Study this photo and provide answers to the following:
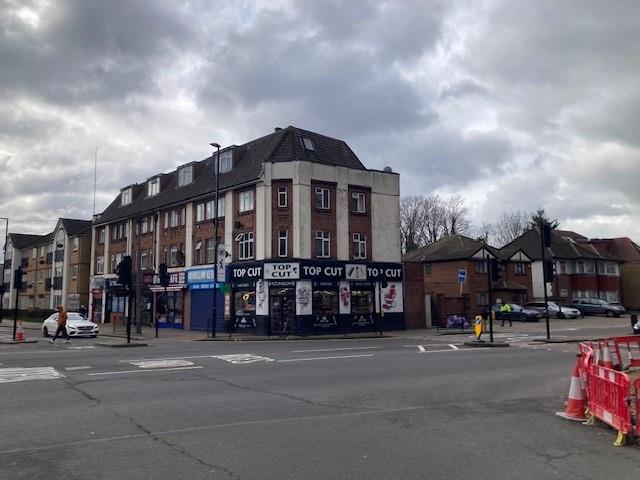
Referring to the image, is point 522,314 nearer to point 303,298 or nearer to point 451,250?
point 451,250

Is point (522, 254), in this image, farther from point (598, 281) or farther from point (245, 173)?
point (245, 173)

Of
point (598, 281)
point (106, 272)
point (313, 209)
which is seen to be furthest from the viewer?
point (598, 281)

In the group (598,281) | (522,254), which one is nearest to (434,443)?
(522,254)

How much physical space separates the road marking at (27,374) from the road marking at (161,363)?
2196 mm

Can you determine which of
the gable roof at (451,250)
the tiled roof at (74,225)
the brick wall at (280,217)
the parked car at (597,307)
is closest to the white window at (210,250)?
the brick wall at (280,217)

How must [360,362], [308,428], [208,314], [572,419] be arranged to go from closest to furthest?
[308,428] < [572,419] < [360,362] < [208,314]

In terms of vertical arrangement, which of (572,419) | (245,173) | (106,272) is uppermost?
(245,173)

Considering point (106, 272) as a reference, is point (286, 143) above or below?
above

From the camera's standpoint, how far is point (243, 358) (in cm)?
1767

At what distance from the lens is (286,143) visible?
3559cm

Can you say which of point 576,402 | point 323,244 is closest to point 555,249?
point 323,244

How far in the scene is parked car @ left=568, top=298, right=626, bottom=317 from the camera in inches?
1977

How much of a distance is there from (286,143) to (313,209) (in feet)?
15.5

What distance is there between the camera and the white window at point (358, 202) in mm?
36094
